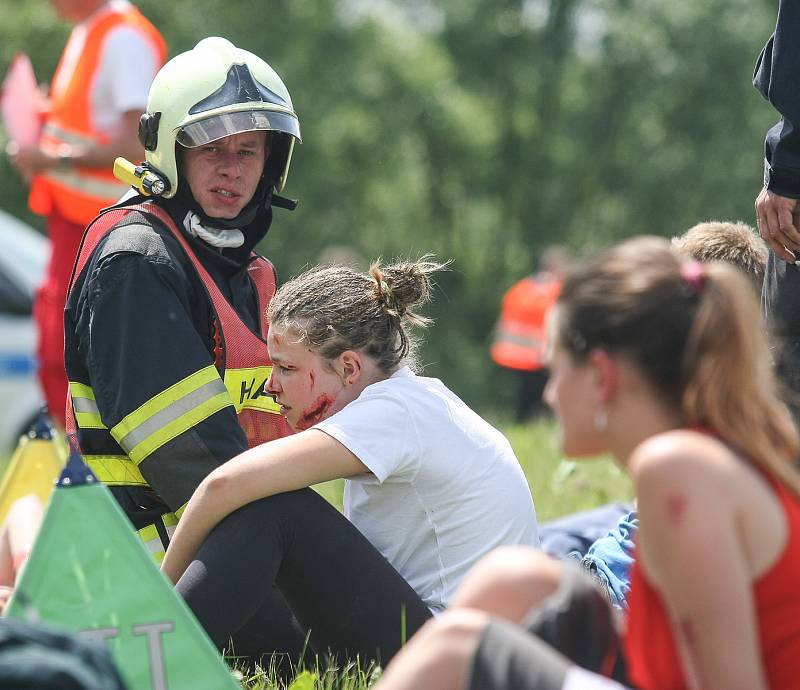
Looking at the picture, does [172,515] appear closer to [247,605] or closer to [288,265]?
[247,605]

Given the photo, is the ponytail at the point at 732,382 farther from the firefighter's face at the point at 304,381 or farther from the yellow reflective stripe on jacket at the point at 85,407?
the yellow reflective stripe on jacket at the point at 85,407

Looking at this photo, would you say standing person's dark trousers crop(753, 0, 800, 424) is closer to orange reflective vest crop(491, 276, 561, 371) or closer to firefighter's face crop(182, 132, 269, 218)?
firefighter's face crop(182, 132, 269, 218)

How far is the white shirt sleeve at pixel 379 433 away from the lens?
3.32 meters

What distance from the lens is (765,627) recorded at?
2.25 m

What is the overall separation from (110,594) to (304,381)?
1079 millimetres

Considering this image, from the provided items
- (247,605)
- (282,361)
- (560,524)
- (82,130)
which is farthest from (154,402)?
(82,130)

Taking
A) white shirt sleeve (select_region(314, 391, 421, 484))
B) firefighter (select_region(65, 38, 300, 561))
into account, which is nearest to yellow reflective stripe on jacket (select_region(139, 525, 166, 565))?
firefighter (select_region(65, 38, 300, 561))

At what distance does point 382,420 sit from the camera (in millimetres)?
3389

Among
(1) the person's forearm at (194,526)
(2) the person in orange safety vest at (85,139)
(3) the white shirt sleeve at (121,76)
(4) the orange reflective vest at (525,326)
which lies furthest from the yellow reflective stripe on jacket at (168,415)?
(4) the orange reflective vest at (525,326)

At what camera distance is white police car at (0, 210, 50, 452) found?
9547 mm

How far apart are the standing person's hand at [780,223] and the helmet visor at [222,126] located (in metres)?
1.47

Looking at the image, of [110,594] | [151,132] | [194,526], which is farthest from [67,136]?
[110,594]

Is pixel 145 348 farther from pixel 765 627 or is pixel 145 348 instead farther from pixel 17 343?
pixel 17 343

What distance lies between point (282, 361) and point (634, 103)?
2771 centimetres
